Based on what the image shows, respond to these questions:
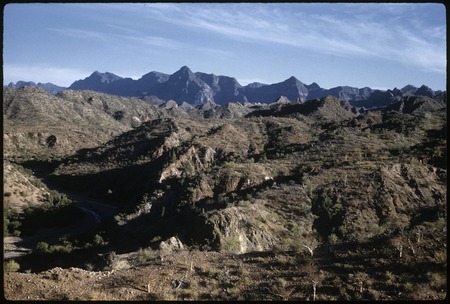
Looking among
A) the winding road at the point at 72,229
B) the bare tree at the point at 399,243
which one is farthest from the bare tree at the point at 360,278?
the winding road at the point at 72,229

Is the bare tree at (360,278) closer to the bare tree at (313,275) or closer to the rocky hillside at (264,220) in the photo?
the rocky hillside at (264,220)

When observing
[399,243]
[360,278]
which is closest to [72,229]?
[399,243]

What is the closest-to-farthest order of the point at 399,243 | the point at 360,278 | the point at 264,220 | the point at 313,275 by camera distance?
the point at 360,278
the point at 313,275
the point at 399,243
the point at 264,220

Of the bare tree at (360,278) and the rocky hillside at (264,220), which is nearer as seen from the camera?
the bare tree at (360,278)

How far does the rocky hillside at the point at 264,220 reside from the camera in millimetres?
10328

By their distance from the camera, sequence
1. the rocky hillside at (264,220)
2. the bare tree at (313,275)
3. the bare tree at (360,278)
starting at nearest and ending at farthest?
the bare tree at (360,278)
the bare tree at (313,275)
the rocky hillside at (264,220)

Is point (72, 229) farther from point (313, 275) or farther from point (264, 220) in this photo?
point (313, 275)

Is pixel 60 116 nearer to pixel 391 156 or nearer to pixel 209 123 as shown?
pixel 209 123

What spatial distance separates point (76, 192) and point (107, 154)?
1327cm

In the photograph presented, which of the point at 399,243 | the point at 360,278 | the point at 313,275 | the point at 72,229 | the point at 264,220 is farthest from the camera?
the point at 72,229

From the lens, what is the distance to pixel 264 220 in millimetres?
22578

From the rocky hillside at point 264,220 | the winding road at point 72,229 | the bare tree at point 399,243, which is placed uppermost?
the bare tree at point 399,243

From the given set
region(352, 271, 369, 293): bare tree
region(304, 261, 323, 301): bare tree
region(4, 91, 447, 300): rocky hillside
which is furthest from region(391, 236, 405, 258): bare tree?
region(304, 261, 323, 301): bare tree

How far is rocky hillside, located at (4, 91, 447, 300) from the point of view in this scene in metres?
10.3
